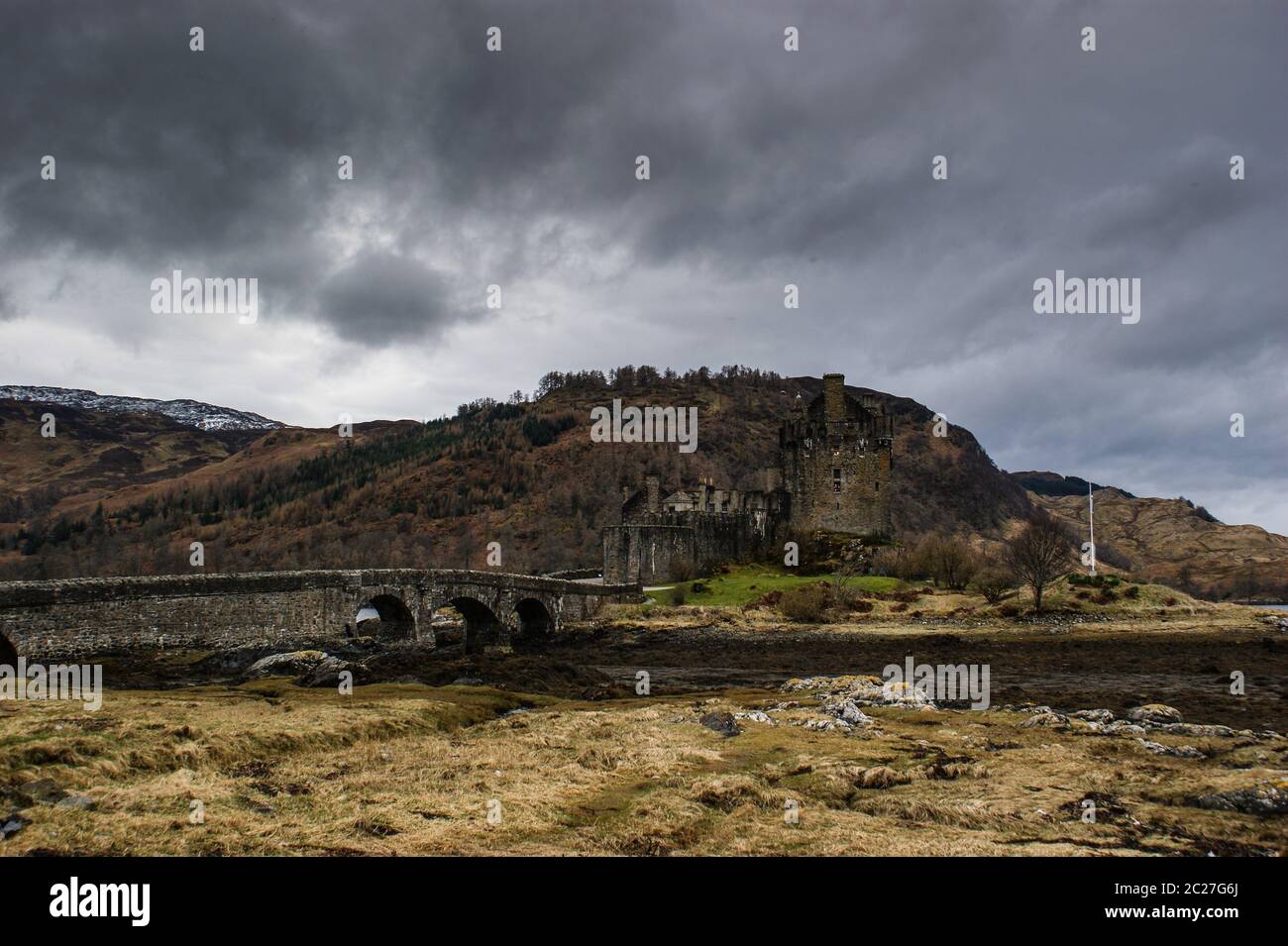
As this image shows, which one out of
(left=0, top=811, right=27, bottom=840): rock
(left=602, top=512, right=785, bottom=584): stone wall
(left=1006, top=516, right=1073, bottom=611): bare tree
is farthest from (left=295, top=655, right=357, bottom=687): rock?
(left=602, top=512, right=785, bottom=584): stone wall

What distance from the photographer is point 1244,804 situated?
10555 mm

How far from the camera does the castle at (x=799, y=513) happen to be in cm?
7219

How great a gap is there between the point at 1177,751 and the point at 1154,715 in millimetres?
4731

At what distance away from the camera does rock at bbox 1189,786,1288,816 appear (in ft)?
34.1

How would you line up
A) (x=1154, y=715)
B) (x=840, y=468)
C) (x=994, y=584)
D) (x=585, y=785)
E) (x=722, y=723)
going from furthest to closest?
(x=840, y=468) → (x=994, y=584) → (x=722, y=723) → (x=1154, y=715) → (x=585, y=785)

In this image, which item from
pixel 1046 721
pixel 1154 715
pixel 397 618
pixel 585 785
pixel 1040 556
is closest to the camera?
pixel 585 785

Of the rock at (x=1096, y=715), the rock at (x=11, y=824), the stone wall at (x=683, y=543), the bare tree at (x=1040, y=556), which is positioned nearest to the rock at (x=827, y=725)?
the rock at (x=1096, y=715)

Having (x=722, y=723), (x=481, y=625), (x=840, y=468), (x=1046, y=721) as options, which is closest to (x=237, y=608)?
(x=481, y=625)

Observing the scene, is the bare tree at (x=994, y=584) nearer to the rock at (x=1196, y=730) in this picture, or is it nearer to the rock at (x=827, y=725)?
the rock at (x=1196, y=730)

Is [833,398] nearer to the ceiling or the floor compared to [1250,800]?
nearer to the ceiling

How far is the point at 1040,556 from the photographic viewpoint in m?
51.3

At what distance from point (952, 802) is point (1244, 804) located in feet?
12.0

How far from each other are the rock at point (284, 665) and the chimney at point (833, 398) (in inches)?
2132

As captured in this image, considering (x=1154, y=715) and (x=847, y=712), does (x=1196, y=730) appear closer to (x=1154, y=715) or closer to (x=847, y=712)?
(x=1154, y=715)
